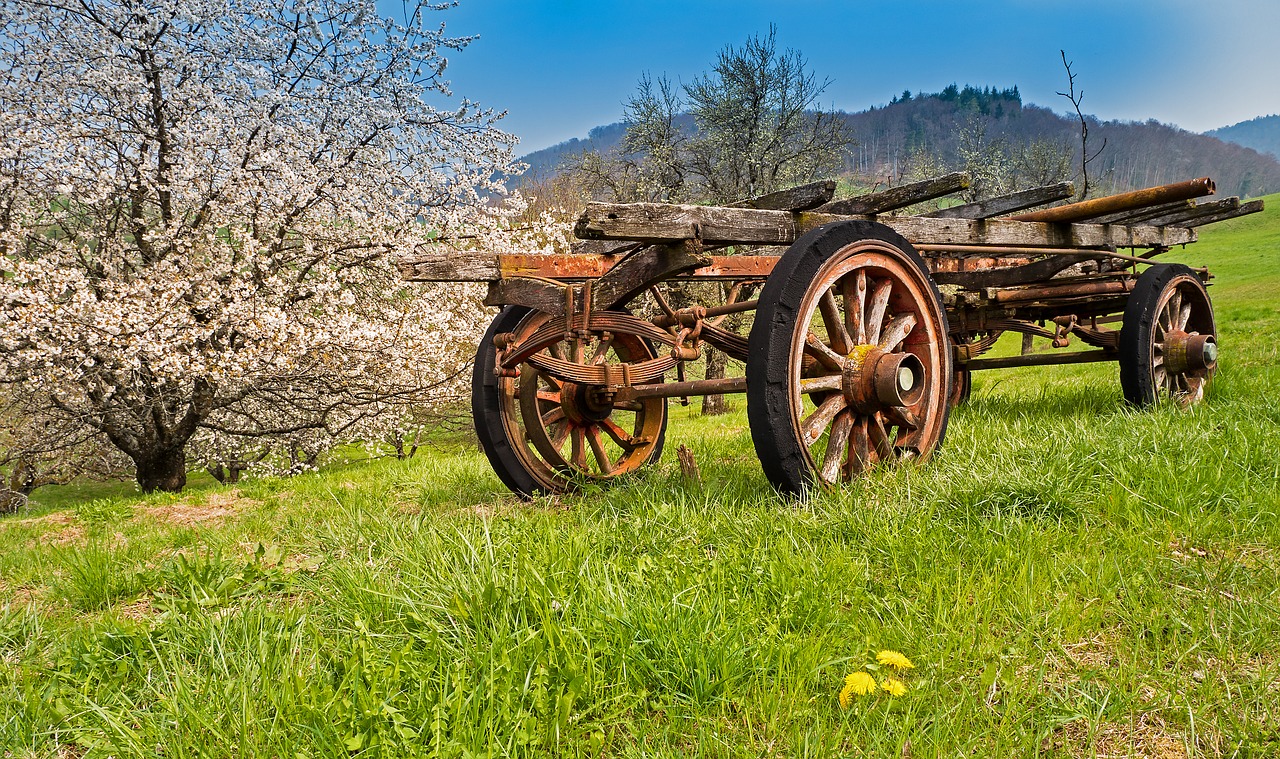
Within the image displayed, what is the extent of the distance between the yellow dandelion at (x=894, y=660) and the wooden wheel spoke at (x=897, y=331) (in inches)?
83.1

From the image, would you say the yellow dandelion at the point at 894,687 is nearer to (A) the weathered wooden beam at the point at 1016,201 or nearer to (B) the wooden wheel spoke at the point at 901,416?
(B) the wooden wheel spoke at the point at 901,416

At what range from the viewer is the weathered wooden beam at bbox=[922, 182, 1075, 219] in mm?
4898

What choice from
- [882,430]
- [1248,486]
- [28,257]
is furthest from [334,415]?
[1248,486]

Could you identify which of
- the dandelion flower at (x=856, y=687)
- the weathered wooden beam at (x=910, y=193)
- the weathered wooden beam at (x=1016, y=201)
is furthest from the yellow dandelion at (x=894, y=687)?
the weathered wooden beam at (x=1016, y=201)

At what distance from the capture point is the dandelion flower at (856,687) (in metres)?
1.68

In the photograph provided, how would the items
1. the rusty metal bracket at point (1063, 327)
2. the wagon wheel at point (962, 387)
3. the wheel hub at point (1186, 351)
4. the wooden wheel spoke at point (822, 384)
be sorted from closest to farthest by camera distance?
the wooden wheel spoke at point (822, 384)
the wheel hub at point (1186, 351)
the rusty metal bracket at point (1063, 327)
the wagon wheel at point (962, 387)

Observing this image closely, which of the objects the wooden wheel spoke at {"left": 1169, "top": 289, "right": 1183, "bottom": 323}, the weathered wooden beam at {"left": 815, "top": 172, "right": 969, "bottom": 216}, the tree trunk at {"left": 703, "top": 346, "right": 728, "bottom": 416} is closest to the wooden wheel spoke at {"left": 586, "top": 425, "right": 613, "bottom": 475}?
the weathered wooden beam at {"left": 815, "top": 172, "right": 969, "bottom": 216}

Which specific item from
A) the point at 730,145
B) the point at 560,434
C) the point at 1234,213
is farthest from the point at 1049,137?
the point at 560,434

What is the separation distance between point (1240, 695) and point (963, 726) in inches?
28.8

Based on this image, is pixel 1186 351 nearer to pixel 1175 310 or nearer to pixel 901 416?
pixel 1175 310

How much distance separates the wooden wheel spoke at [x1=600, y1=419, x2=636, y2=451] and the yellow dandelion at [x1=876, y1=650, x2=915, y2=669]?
10.6 ft

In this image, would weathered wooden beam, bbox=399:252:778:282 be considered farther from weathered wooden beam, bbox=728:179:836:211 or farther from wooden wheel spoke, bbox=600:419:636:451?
wooden wheel spoke, bbox=600:419:636:451

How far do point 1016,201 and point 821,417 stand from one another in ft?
11.9

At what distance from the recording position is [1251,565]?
2.40 m
